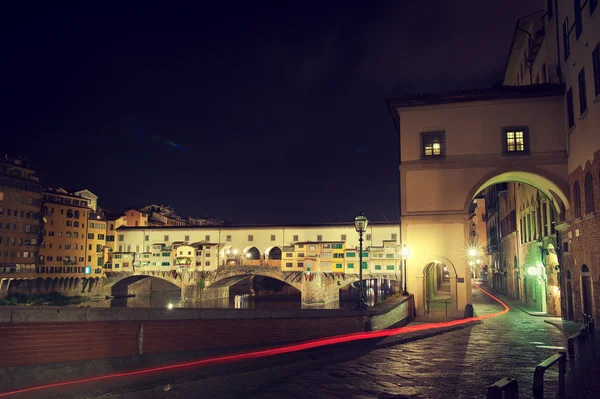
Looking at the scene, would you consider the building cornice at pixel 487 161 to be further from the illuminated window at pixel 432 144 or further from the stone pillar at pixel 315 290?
the stone pillar at pixel 315 290

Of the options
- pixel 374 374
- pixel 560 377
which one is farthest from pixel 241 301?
pixel 560 377

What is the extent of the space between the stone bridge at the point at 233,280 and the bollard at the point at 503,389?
61.0 m

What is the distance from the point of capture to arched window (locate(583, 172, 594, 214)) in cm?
1830

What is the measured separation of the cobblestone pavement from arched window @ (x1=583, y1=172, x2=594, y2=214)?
6.42m

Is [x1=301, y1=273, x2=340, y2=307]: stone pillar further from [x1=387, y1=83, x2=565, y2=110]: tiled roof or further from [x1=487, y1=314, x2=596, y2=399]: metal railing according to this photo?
[x1=487, y1=314, x2=596, y2=399]: metal railing

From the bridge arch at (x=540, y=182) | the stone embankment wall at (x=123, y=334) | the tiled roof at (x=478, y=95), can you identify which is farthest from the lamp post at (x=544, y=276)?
the stone embankment wall at (x=123, y=334)

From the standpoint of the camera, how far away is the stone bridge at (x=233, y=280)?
66625 millimetres

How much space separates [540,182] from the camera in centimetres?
2308

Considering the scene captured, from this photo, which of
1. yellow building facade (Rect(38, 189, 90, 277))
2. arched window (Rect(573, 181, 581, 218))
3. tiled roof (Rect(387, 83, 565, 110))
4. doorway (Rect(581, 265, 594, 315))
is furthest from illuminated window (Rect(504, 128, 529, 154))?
yellow building facade (Rect(38, 189, 90, 277))

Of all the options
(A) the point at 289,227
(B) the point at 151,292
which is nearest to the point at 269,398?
(A) the point at 289,227

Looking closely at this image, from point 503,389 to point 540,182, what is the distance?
2143 cm

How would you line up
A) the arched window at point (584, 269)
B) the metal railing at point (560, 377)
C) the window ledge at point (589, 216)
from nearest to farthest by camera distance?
the metal railing at point (560, 377), the window ledge at point (589, 216), the arched window at point (584, 269)

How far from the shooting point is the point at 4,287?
2445 inches

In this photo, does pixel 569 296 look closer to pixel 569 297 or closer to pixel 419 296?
pixel 569 297
